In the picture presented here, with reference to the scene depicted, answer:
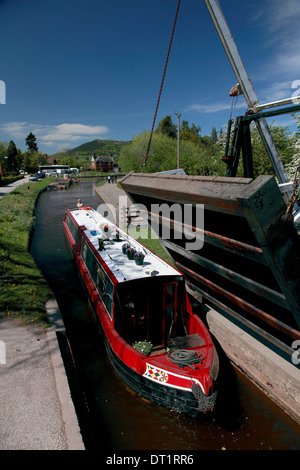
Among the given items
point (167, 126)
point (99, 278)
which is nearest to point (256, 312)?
point (99, 278)

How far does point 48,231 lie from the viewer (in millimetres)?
19469

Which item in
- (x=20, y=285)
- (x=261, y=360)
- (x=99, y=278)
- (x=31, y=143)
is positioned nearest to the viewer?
(x=261, y=360)

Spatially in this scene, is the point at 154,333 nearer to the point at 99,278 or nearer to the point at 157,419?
the point at 157,419

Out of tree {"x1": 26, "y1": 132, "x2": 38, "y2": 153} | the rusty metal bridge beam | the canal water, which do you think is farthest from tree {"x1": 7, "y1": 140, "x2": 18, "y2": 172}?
the rusty metal bridge beam

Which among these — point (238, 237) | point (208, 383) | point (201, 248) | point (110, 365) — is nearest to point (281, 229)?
point (238, 237)

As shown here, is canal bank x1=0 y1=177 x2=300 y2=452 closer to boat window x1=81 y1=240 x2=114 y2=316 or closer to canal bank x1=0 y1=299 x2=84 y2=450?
canal bank x1=0 y1=299 x2=84 y2=450

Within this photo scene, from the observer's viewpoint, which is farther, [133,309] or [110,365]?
[110,365]

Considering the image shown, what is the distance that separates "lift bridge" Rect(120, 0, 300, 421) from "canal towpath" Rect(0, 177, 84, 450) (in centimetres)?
325

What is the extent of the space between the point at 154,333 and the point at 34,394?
2594 mm

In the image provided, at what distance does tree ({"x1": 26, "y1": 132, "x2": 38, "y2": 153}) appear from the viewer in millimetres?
114500

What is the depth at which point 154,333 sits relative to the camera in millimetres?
6270

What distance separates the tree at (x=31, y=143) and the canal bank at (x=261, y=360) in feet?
407
